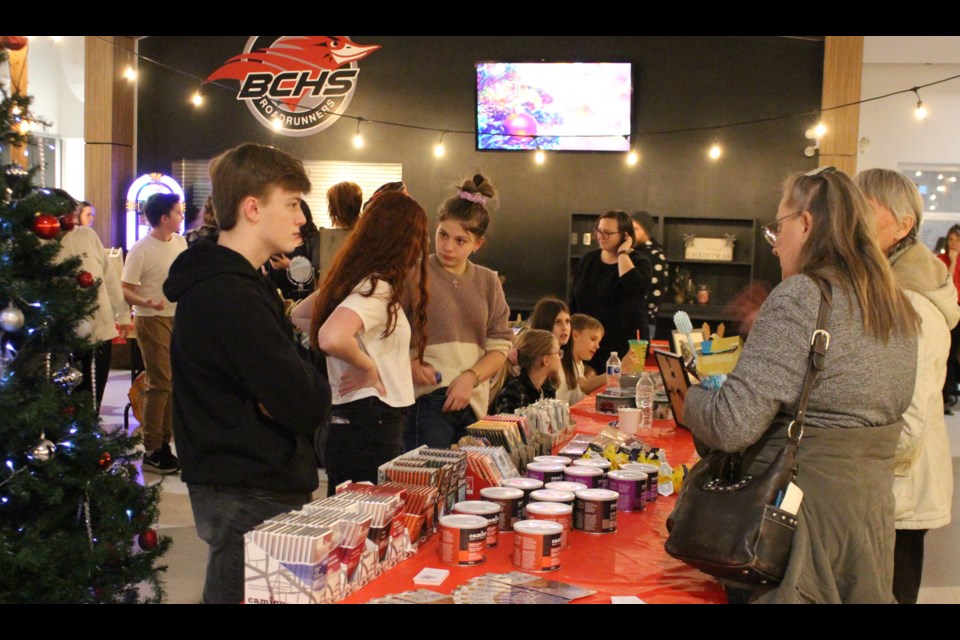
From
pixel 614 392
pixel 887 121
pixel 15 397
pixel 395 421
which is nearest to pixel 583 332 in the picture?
pixel 614 392

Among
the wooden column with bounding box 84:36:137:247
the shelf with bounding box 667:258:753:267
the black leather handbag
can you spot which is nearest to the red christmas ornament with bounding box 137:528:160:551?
the black leather handbag

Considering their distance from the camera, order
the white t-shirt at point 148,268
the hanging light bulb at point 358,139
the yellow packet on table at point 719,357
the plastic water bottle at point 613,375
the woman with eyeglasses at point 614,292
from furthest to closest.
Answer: the hanging light bulb at point 358,139 < the white t-shirt at point 148,268 < the woman with eyeglasses at point 614,292 < the plastic water bottle at point 613,375 < the yellow packet on table at point 719,357

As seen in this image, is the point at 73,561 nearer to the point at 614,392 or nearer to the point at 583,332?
the point at 614,392

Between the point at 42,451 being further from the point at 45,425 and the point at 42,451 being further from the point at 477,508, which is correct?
the point at 477,508

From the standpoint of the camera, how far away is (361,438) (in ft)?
9.03

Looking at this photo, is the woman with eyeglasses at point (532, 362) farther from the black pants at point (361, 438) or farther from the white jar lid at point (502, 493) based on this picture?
the white jar lid at point (502, 493)

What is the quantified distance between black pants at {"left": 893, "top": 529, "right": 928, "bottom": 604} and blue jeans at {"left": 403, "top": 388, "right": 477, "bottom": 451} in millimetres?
1460

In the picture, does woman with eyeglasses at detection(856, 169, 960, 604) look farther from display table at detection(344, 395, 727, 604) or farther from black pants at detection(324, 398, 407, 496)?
black pants at detection(324, 398, 407, 496)

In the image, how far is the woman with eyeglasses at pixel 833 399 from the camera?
1.81 metres

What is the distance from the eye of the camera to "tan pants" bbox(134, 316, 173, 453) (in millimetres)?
6102

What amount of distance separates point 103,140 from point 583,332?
8326 mm

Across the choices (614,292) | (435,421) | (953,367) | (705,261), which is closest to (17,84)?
(435,421)

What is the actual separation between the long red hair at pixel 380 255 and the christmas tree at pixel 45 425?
715 mm

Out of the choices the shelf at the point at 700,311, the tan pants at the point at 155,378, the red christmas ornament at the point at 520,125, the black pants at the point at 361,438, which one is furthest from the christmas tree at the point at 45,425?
the red christmas ornament at the point at 520,125
